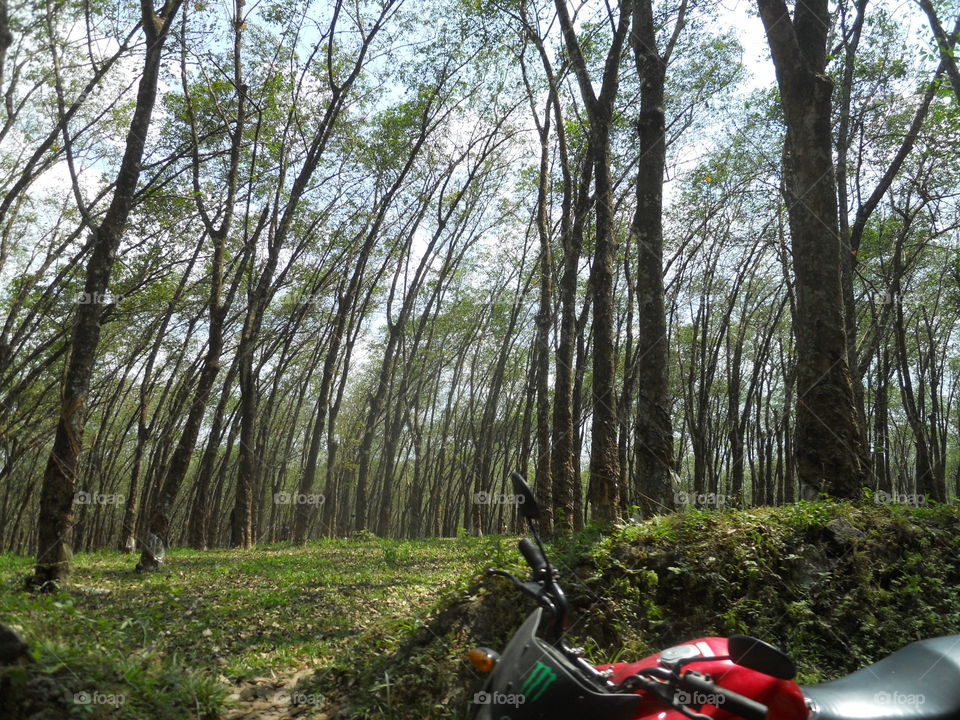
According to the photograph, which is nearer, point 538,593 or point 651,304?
point 538,593

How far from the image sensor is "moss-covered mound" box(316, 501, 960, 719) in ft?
14.3

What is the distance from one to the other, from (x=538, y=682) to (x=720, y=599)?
3.46 metres

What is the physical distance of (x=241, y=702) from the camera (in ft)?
14.7

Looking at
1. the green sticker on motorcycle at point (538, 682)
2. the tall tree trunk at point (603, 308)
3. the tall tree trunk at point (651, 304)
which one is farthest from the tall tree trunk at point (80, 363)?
→ the green sticker on motorcycle at point (538, 682)

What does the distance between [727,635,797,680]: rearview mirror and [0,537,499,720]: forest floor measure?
3595 millimetres

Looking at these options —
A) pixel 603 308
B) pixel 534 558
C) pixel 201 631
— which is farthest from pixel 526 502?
pixel 603 308

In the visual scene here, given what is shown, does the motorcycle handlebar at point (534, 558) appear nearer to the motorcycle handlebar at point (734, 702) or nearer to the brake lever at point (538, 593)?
the brake lever at point (538, 593)

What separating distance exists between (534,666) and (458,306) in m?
26.8

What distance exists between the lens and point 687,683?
66.0 inches

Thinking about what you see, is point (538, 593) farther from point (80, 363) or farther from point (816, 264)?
point (80, 363)

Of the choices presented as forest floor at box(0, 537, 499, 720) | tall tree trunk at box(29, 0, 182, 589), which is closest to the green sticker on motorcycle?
forest floor at box(0, 537, 499, 720)

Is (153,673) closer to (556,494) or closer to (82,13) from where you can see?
(556,494)

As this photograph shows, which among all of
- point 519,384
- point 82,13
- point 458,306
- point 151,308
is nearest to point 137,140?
point 82,13

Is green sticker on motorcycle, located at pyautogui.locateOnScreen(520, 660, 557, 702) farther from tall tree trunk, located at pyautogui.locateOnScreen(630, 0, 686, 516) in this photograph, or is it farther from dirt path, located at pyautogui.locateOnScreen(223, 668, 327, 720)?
tall tree trunk, located at pyautogui.locateOnScreen(630, 0, 686, 516)
